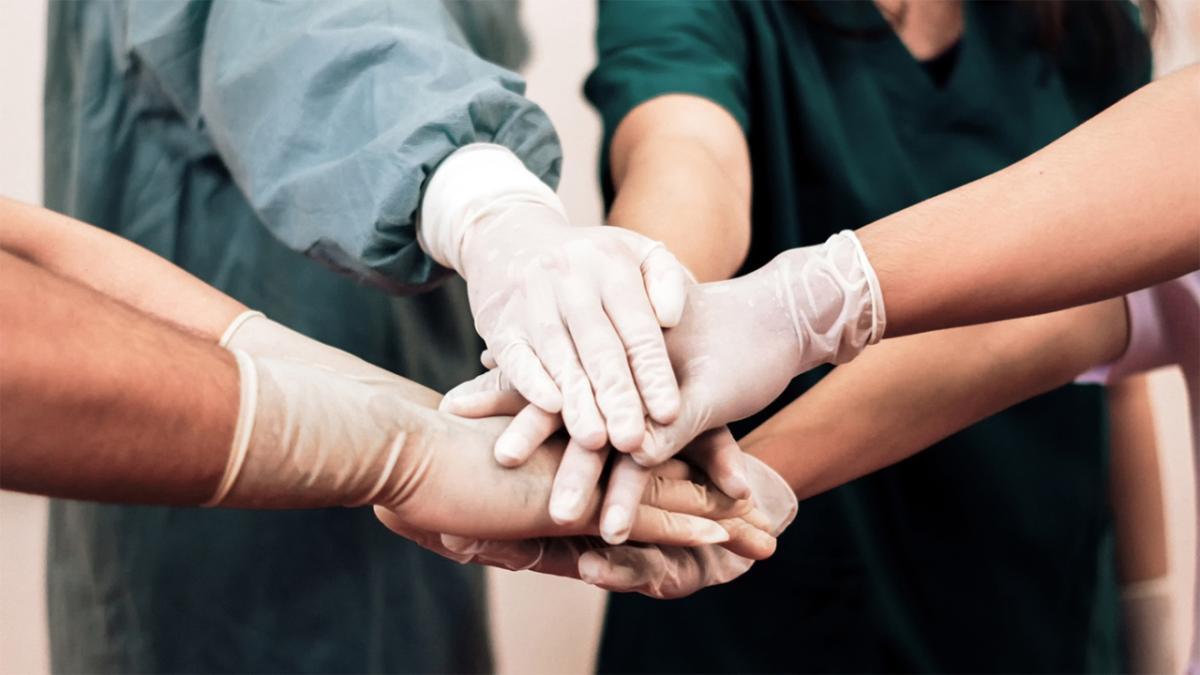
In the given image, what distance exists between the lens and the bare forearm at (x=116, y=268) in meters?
0.72

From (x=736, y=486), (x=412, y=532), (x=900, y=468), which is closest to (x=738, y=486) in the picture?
(x=736, y=486)

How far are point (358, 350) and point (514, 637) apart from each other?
1.59 feet

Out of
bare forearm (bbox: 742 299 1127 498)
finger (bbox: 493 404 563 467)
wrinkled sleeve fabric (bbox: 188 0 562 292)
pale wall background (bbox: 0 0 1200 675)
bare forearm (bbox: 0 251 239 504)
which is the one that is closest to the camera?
bare forearm (bbox: 0 251 239 504)

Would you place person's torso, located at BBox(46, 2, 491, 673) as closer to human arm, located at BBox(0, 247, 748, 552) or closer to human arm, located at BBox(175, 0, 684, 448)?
human arm, located at BBox(175, 0, 684, 448)

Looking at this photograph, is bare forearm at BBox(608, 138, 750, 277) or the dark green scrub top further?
the dark green scrub top

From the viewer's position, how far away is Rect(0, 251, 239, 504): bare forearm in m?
0.43

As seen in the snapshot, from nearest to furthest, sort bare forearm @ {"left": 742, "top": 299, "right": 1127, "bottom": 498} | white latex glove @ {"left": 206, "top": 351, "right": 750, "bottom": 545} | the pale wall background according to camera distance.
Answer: white latex glove @ {"left": 206, "top": 351, "right": 750, "bottom": 545}, bare forearm @ {"left": 742, "top": 299, "right": 1127, "bottom": 498}, the pale wall background

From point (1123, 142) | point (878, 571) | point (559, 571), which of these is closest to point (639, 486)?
point (559, 571)

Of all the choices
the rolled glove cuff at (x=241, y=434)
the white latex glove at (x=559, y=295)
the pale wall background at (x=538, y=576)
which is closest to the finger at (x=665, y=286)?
the white latex glove at (x=559, y=295)

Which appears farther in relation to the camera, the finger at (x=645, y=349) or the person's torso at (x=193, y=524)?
the person's torso at (x=193, y=524)

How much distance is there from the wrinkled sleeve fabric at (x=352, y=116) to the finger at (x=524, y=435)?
0.18m

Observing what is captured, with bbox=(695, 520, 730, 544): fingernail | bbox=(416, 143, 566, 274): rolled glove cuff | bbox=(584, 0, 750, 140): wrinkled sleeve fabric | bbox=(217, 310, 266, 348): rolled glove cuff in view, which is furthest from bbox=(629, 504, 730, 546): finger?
bbox=(584, 0, 750, 140): wrinkled sleeve fabric

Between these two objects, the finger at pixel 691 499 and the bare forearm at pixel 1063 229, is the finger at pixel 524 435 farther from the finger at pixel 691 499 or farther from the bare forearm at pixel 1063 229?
the bare forearm at pixel 1063 229

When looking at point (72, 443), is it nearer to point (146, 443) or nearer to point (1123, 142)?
point (146, 443)
